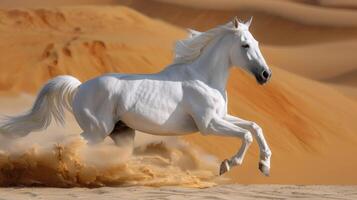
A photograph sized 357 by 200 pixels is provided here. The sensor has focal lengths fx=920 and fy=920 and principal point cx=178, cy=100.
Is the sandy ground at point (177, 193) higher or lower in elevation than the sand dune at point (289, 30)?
lower

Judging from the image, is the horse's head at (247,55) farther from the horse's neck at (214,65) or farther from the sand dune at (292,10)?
the sand dune at (292,10)

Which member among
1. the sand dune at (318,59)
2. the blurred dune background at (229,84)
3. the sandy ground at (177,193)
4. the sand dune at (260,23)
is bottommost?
the sandy ground at (177,193)

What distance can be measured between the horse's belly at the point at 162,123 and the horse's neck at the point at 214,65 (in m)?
0.50

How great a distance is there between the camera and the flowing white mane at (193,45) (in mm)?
10354

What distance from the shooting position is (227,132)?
955cm

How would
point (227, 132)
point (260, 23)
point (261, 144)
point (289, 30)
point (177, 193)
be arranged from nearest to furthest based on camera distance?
1. point (177, 193)
2. point (261, 144)
3. point (227, 132)
4. point (289, 30)
5. point (260, 23)

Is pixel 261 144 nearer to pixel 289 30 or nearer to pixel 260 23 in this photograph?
pixel 289 30

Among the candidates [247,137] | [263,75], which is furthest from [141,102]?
[263,75]

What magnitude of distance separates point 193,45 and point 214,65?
0.42 metres

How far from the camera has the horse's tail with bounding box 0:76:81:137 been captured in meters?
10.4

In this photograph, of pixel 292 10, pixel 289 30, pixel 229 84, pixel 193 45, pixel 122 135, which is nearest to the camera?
pixel 122 135

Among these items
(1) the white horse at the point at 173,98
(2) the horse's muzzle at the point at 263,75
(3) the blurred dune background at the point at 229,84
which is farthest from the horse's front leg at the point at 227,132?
(3) the blurred dune background at the point at 229,84

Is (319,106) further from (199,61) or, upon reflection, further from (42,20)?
(199,61)

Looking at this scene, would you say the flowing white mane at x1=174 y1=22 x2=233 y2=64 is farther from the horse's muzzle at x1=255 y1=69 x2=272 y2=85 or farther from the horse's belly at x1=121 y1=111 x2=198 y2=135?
the horse's belly at x1=121 y1=111 x2=198 y2=135
